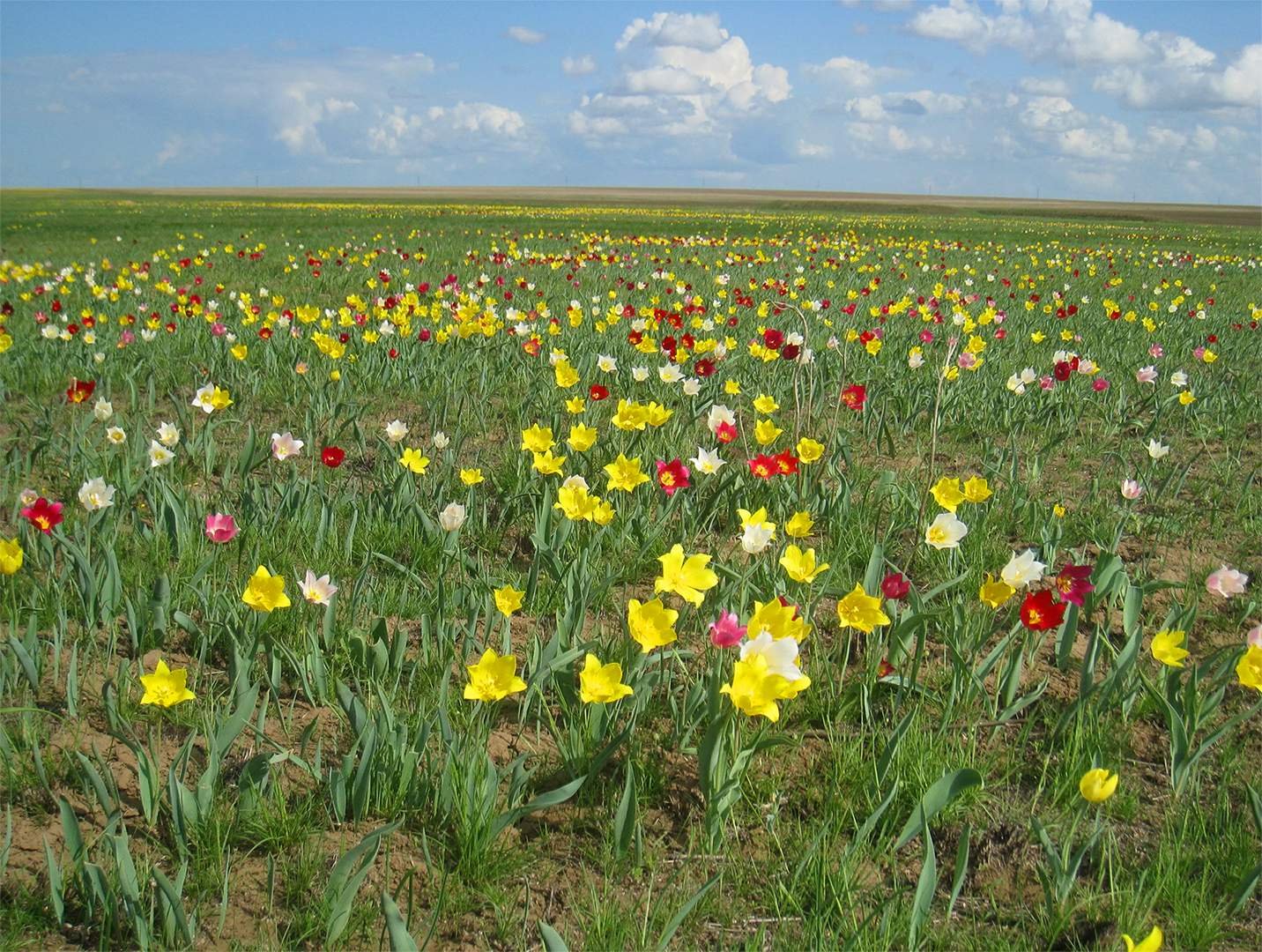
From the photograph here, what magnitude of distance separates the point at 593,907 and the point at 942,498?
5.99 ft

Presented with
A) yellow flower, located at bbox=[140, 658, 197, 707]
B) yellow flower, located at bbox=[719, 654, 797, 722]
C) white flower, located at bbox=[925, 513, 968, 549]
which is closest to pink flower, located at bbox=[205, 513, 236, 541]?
yellow flower, located at bbox=[140, 658, 197, 707]

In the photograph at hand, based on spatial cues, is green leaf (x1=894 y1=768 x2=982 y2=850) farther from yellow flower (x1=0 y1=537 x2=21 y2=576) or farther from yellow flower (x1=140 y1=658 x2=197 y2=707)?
yellow flower (x1=0 y1=537 x2=21 y2=576)

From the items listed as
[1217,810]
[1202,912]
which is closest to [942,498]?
[1217,810]

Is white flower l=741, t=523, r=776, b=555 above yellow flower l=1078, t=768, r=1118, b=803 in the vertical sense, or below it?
above

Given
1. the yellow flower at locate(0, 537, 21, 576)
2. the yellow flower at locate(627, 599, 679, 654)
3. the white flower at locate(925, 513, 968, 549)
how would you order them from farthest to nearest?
the white flower at locate(925, 513, 968, 549), the yellow flower at locate(0, 537, 21, 576), the yellow flower at locate(627, 599, 679, 654)

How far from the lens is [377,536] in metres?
3.38

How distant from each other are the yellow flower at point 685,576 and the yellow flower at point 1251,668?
121cm

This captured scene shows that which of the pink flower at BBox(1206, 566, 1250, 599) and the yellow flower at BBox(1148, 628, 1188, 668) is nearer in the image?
the yellow flower at BBox(1148, 628, 1188, 668)

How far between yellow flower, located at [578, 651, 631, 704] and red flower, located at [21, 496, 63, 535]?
5.97 ft

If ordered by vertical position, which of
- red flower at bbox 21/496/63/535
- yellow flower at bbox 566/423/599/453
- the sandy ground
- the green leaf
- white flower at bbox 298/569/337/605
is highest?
the sandy ground

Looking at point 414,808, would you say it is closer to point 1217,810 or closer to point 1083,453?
point 1217,810

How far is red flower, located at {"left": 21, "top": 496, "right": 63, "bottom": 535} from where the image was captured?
2.70m

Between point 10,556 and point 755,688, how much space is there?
80.8 inches

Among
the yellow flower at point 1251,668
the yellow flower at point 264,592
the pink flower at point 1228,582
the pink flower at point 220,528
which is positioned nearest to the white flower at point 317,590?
the yellow flower at point 264,592
